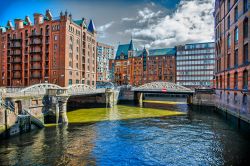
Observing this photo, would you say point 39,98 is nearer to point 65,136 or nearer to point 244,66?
point 65,136

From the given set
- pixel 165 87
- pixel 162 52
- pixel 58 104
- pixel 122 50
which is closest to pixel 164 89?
pixel 165 87

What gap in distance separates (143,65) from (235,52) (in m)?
79.9

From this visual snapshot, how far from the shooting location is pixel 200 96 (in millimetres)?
54250

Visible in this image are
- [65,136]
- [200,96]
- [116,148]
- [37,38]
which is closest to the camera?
[116,148]

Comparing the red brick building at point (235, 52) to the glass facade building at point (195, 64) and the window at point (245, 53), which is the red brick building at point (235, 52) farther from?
the glass facade building at point (195, 64)

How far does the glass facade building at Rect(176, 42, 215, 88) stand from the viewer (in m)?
98.9

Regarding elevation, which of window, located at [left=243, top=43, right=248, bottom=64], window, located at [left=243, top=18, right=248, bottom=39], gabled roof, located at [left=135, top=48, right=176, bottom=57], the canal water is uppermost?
gabled roof, located at [left=135, top=48, right=176, bottom=57]

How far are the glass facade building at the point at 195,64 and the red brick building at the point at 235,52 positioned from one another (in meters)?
57.1

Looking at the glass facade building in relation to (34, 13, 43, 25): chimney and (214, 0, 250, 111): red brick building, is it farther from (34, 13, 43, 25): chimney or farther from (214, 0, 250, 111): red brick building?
(34, 13, 43, 25): chimney

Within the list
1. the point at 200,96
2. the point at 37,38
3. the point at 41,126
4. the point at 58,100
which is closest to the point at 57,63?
the point at 37,38

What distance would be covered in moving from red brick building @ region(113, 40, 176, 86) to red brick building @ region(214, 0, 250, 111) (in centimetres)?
6176

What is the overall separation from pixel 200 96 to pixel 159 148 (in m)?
40.5

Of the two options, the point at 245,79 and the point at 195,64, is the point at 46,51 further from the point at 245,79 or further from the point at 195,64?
the point at 195,64


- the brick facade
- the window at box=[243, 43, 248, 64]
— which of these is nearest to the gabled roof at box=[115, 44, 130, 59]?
the brick facade
